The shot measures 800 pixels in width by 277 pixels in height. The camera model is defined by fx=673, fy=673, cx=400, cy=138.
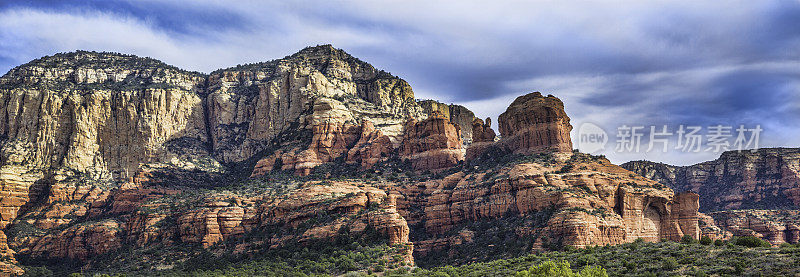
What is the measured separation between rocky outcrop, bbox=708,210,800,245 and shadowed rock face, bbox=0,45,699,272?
5227cm

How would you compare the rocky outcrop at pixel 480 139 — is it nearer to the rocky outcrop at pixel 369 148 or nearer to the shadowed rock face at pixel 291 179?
the shadowed rock face at pixel 291 179

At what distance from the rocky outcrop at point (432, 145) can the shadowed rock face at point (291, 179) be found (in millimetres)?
343

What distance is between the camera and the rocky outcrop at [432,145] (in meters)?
160

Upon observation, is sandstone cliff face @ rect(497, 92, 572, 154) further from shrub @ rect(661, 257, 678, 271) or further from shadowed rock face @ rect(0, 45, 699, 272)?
shrub @ rect(661, 257, 678, 271)

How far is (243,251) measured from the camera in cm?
12544

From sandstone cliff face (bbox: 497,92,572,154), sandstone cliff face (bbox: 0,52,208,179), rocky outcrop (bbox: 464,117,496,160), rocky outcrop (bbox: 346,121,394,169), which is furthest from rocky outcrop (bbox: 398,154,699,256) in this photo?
sandstone cliff face (bbox: 0,52,208,179)

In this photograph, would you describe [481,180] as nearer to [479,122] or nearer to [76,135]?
[479,122]

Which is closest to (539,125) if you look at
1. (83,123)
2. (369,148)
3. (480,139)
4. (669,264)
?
(480,139)

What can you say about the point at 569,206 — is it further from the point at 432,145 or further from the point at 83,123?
the point at 83,123

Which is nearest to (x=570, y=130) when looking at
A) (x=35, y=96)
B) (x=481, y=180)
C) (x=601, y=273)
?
(x=481, y=180)

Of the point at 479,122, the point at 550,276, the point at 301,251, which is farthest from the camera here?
the point at 479,122

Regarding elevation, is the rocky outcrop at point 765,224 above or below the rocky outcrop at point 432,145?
below

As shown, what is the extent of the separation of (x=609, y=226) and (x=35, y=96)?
155 metres

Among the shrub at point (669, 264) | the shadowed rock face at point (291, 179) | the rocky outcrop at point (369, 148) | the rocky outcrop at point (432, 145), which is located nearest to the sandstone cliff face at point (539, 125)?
the shadowed rock face at point (291, 179)
